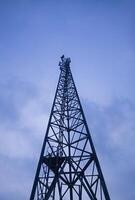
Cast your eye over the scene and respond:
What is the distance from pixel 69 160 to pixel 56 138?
2133mm

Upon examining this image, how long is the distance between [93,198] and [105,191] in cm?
132

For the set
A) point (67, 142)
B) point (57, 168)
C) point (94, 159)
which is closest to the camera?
point (94, 159)

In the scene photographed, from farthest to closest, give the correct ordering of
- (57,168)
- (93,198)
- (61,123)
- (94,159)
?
(61,123) < (57,168) < (94,159) < (93,198)

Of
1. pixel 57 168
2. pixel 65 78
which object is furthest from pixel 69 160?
pixel 65 78

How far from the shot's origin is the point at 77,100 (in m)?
19.6

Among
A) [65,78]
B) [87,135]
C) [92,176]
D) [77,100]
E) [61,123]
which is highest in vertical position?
[65,78]

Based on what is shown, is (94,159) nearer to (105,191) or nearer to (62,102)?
(105,191)

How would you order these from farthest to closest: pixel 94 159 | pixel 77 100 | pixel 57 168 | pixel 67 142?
pixel 77 100
pixel 67 142
pixel 57 168
pixel 94 159

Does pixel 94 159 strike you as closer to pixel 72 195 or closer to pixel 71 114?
pixel 72 195

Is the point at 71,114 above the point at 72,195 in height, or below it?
above

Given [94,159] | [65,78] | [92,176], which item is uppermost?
[65,78]

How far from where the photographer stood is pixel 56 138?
1714 centimetres

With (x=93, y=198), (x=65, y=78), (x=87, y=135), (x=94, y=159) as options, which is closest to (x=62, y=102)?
(x=65, y=78)

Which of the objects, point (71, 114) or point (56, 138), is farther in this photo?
point (71, 114)
